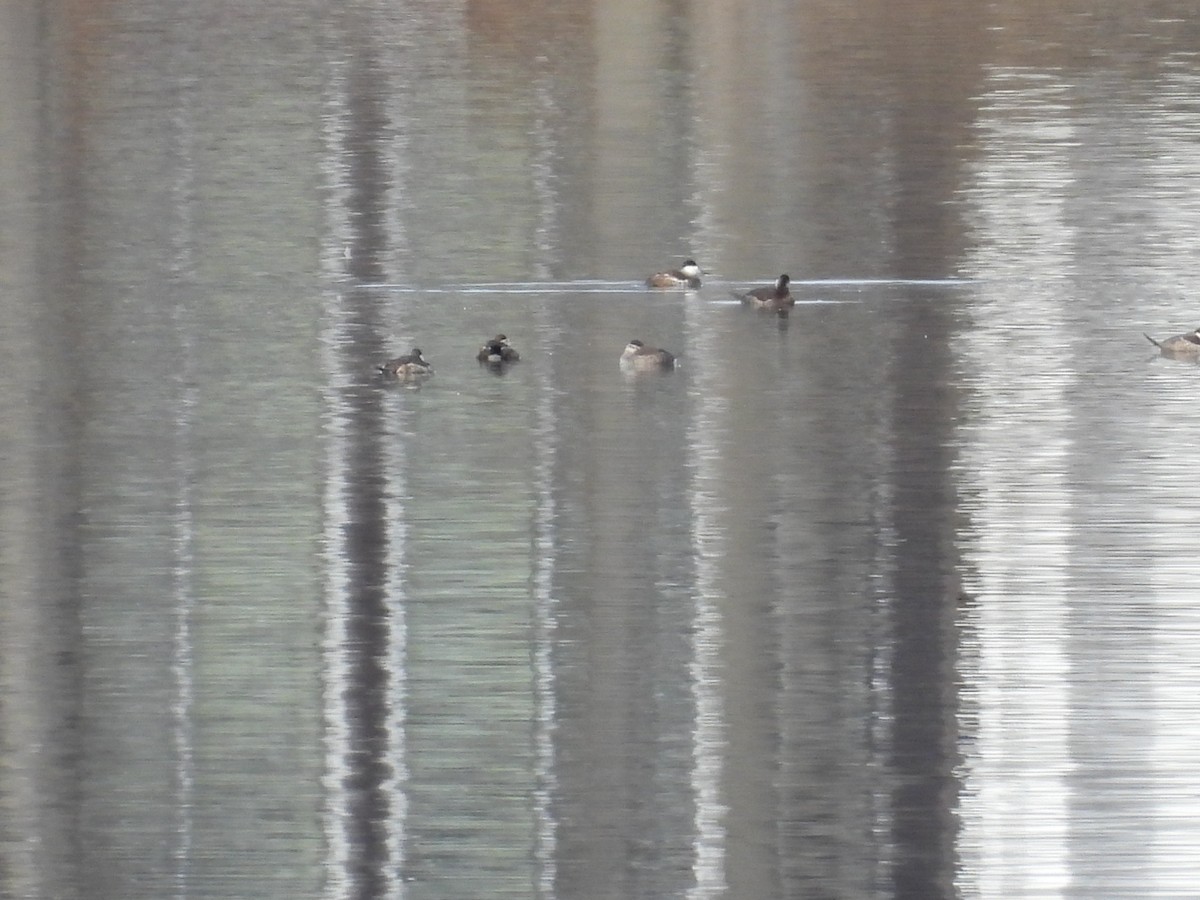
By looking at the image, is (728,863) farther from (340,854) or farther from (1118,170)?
(1118,170)

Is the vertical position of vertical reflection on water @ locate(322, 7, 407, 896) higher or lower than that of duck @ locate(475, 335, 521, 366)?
lower

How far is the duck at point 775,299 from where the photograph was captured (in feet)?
48.8

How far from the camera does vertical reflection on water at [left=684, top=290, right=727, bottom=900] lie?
267 inches

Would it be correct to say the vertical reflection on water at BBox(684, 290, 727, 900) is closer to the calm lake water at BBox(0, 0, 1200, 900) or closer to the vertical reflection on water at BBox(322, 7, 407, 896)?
the calm lake water at BBox(0, 0, 1200, 900)

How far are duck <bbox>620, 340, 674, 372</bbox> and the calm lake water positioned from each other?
109mm

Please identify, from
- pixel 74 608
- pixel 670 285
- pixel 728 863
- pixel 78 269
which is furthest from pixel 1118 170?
pixel 728 863

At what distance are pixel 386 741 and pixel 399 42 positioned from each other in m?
28.6

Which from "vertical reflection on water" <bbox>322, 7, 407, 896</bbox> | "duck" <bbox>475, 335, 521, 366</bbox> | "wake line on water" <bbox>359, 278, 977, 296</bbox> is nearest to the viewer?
"vertical reflection on water" <bbox>322, 7, 407, 896</bbox>

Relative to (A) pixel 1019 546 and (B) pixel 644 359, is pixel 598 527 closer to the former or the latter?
(A) pixel 1019 546

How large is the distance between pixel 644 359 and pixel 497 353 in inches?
29.6

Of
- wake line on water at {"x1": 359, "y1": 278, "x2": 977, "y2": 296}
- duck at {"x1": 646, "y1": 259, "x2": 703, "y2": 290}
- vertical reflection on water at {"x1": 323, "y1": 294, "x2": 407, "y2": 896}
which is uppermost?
duck at {"x1": 646, "y1": 259, "x2": 703, "y2": 290}

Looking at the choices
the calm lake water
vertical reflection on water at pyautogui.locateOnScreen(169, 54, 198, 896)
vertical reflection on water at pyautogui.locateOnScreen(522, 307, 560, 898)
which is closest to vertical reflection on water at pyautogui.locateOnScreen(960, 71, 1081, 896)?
the calm lake water

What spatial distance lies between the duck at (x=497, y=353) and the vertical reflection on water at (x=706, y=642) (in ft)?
3.14

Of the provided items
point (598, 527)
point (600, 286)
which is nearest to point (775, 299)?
point (600, 286)
